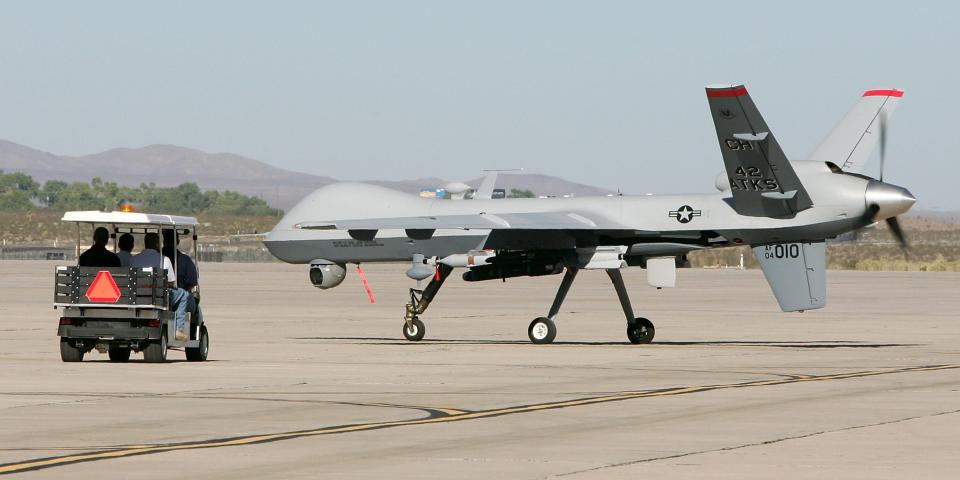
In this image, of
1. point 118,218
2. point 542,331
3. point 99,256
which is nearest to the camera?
point 118,218

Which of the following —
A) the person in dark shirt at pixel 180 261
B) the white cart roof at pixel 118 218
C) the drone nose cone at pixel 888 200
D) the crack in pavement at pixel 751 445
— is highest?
the drone nose cone at pixel 888 200

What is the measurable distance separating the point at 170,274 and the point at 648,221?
389 inches

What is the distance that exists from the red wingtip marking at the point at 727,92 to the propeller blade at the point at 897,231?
193 inches

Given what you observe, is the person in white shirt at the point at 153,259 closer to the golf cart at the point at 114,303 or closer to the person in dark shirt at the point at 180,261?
the person in dark shirt at the point at 180,261

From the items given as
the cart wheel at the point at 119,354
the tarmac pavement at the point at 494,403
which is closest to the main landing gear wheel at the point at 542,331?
the tarmac pavement at the point at 494,403

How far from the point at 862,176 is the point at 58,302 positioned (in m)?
14.0

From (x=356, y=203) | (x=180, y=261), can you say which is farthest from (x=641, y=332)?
(x=180, y=261)

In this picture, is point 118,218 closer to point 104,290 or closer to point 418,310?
point 104,290

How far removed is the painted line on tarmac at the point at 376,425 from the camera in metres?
14.0

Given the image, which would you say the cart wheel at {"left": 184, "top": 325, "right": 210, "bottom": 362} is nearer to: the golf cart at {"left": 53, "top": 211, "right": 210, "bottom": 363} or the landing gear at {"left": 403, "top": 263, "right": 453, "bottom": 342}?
the golf cart at {"left": 53, "top": 211, "right": 210, "bottom": 363}

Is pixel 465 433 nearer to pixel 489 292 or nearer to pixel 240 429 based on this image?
pixel 240 429

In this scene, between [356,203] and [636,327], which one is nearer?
[636,327]

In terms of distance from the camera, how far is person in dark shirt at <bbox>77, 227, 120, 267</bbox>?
25.9 metres

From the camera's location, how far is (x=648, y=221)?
32344 mm
